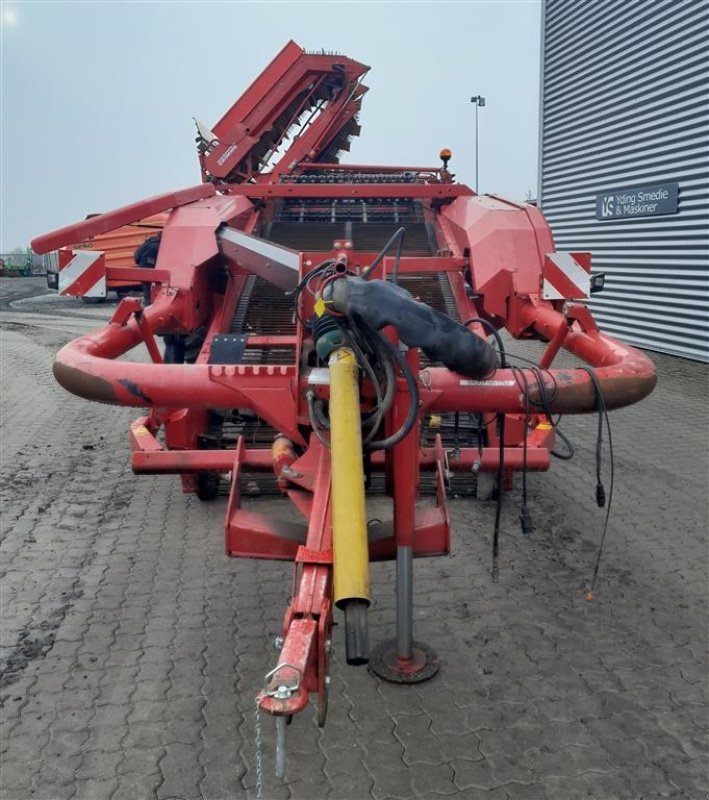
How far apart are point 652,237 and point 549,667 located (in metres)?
8.63

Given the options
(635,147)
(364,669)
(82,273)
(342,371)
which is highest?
(635,147)

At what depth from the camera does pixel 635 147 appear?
33.9 ft

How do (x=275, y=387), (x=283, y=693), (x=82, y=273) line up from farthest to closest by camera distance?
(x=82, y=273), (x=275, y=387), (x=283, y=693)

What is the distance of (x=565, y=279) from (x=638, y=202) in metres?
7.43

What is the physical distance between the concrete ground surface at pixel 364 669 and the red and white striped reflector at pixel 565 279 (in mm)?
1410

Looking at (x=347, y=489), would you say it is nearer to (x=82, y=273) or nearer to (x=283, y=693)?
(x=283, y=693)

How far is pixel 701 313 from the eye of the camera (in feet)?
30.9

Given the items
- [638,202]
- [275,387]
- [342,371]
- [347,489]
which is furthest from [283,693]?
[638,202]

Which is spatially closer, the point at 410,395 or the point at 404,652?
the point at 410,395

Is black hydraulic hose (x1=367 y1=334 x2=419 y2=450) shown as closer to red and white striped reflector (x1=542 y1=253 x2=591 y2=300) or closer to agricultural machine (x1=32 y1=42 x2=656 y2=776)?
agricultural machine (x1=32 y1=42 x2=656 y2=776)

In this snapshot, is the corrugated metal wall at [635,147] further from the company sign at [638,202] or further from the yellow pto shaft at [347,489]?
the yellow pto shaft at [347,489]

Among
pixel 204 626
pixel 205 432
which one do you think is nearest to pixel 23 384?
pixel 205 432

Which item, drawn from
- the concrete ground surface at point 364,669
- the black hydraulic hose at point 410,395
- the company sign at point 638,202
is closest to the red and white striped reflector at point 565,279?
the concrete ground surface at point 364,669

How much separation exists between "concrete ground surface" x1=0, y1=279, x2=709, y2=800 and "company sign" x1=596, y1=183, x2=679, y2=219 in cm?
581
